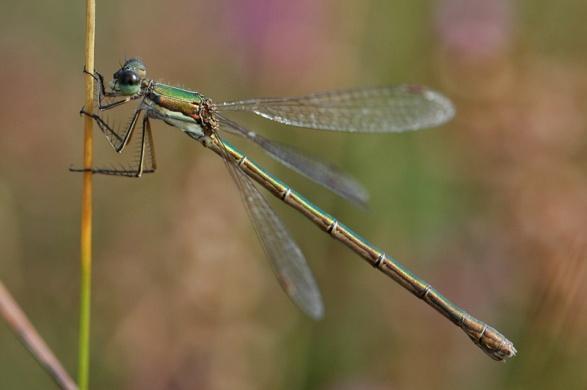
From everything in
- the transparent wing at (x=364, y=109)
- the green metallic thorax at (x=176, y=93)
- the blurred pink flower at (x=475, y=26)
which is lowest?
the green metallic thorax at (x=176, y=93)

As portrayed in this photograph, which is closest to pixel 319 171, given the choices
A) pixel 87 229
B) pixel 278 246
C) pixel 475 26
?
pixel 278 246

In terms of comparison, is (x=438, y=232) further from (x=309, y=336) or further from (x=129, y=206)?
(x=129, y=206)

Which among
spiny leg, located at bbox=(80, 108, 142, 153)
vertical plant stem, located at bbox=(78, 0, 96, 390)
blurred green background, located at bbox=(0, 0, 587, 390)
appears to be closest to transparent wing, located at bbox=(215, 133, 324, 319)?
blurred green background, located at bbox=(0, 0, 587, 390)

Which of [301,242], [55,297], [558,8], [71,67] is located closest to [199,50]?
[71,67]

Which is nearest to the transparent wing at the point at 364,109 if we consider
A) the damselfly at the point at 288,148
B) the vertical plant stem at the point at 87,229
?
the damselfly at the point at 288,148

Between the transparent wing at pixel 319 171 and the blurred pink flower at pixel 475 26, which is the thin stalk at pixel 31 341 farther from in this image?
the blurred pink flower at pixel 475 26

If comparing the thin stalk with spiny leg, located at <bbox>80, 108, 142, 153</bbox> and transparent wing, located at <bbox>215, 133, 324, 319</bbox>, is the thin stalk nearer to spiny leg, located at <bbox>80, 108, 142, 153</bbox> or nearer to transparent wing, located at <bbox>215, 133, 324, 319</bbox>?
spiny leg, located at <bbox>80, 108, 142, 153</bbox>

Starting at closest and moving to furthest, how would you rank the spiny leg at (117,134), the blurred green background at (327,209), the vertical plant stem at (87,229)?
the vertical plant stem at (87,229) → the spiny leg at (117,134) → the blurred green background at (327,209)
